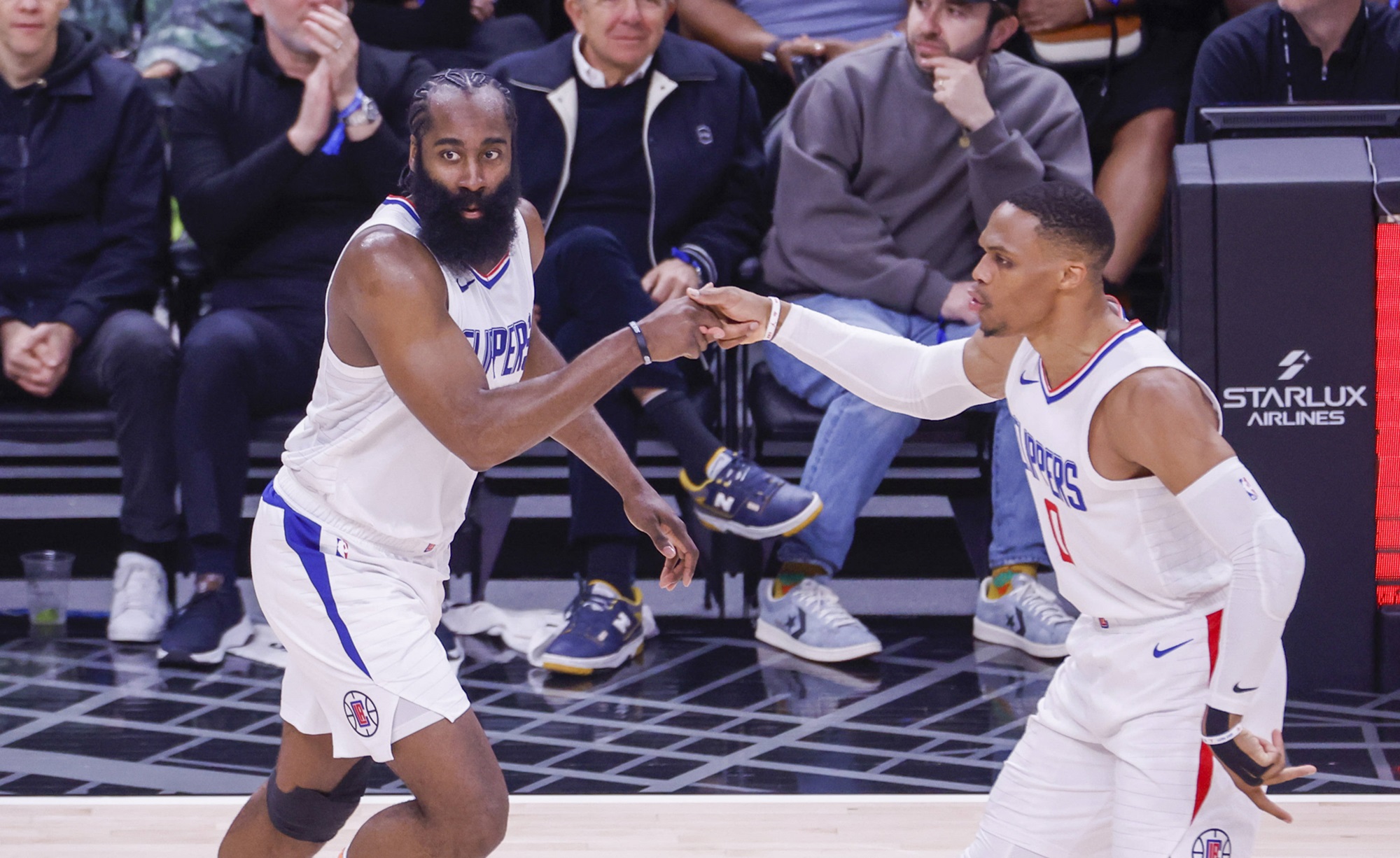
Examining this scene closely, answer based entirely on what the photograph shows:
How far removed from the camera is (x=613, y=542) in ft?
15.7

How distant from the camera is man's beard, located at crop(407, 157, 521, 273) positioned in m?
2.85

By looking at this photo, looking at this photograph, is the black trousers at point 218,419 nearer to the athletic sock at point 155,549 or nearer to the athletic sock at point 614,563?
the athletic sock at point 155,549

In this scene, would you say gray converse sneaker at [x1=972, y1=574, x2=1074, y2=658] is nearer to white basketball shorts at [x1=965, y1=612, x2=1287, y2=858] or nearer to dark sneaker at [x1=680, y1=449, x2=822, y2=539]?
dark sneaker at [x1=680, y1=449, x2=822, y2=539]

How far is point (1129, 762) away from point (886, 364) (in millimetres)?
902

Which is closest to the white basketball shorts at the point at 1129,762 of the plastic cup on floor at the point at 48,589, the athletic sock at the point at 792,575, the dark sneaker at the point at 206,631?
the athletic sock at the point at 792,575

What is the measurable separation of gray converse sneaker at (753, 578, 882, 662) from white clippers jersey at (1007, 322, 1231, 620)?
6.24 feet

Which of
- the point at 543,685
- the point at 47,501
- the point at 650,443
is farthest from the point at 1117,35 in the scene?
the point at 47,501

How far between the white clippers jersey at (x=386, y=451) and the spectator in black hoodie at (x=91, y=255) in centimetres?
215

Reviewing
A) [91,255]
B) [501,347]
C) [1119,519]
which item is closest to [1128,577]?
[1119,519]

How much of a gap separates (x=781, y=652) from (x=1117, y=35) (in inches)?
90.5

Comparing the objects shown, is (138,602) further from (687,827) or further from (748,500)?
(687,827)

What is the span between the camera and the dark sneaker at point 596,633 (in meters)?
4.57

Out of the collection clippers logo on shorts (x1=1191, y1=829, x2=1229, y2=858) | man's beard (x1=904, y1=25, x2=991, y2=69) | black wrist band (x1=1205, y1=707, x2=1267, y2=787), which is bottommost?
clippers logo on shorts (x1=1191, y1=829, x2=1229, y2=858)

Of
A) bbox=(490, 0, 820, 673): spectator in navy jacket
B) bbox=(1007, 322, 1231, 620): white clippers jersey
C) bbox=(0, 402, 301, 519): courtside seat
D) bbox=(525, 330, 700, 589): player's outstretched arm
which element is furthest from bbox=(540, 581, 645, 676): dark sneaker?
bbox=(1007, 322, 1231, 620): white clippers jersey
